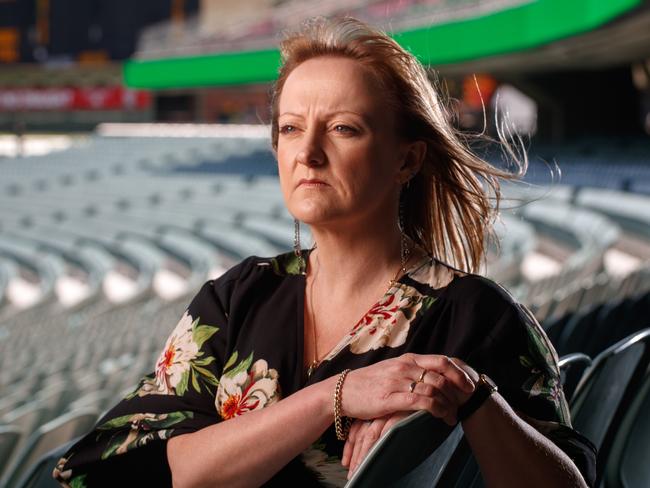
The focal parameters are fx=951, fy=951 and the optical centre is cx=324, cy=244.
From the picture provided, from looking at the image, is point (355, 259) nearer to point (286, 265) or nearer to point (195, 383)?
point (286, 265)

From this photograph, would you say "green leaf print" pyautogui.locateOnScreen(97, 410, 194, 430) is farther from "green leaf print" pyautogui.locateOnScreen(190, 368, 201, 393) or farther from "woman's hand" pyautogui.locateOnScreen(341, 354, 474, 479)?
"woman's hand" pyautogui.locateOnScreen(341, 354, 474, 479)

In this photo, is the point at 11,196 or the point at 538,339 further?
the point at 11,196

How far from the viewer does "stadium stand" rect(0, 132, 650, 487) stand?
1601 millimetres

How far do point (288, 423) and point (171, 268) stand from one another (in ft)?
31.9

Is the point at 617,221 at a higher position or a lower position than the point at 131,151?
higher

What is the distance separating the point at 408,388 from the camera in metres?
1.02

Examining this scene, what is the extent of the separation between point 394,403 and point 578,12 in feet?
32.9

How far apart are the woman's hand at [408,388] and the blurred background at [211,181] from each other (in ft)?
1.53

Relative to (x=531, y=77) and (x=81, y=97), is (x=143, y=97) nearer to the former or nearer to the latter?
(x=81, y=97)

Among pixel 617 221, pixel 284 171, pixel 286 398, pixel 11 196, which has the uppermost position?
pixel 284 171

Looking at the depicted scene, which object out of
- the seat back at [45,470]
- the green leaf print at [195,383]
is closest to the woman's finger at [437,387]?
the green leaf print at [195,383]

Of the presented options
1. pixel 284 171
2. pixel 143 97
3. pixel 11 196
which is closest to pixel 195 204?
pixel 11 196

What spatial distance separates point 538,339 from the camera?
117cm

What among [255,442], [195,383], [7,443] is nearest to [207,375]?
[195,383]
